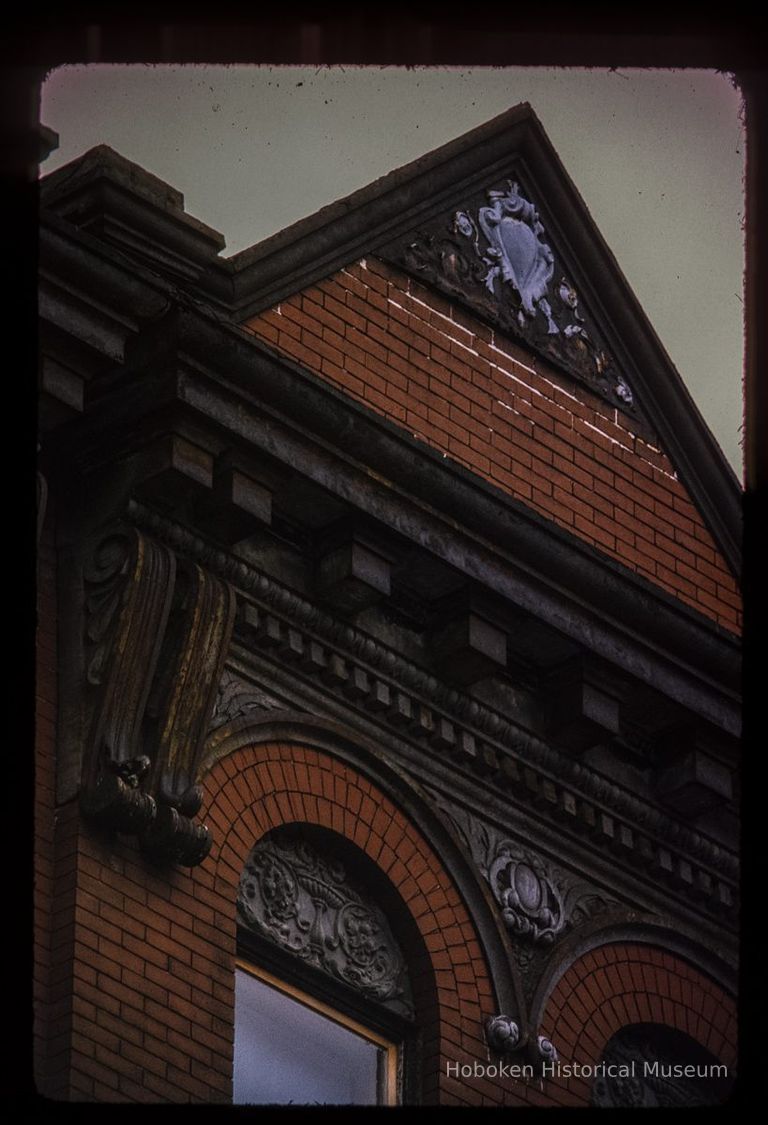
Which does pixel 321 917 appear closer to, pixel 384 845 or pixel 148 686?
pixel 384 845

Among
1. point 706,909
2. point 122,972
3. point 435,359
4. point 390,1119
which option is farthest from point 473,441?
point 390,1119

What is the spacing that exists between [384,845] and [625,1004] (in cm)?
167

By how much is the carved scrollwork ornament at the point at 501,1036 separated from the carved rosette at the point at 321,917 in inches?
14.4

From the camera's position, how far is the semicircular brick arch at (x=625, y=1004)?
17797 millimetres

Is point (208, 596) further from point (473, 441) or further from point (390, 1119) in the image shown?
point (390, 1119)

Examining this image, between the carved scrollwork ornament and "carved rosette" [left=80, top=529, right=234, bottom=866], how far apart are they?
188 cm

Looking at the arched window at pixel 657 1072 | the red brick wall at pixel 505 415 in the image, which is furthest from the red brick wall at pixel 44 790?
the arched window at pixel 657 1072

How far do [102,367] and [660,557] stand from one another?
4348 millimetres

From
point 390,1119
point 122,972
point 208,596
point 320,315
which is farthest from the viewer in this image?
point 320,315

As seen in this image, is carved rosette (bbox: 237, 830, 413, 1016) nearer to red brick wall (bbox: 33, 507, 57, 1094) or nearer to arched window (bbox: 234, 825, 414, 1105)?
arched window (bbox: 234, 825, 414, 1105)

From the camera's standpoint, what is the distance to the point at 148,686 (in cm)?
1631

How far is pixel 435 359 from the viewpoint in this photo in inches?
738

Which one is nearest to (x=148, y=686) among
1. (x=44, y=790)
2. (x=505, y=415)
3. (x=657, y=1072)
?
(x=44, y=790)

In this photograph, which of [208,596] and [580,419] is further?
[580,419]
